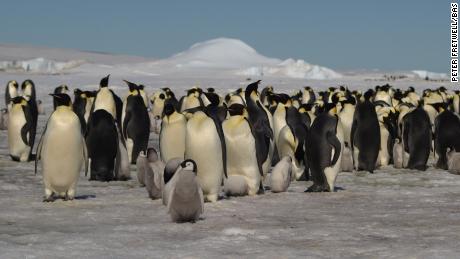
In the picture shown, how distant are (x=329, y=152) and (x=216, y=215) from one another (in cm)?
225

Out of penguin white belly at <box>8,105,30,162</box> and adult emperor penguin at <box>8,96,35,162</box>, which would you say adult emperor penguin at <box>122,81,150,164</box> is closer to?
adult emperor penguin at <box>8,96,35,162</box>

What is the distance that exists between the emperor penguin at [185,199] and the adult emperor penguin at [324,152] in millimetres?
2593

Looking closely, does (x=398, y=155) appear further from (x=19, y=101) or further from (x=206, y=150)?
(x=19, y=101)

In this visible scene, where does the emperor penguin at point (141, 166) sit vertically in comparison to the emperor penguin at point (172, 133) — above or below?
below

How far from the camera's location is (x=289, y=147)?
404 inches

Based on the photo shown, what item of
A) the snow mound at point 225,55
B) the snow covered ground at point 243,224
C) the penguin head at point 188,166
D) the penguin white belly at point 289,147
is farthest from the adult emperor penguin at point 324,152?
the snow mound at point 225,55

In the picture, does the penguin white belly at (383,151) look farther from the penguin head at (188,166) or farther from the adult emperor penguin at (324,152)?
the penguin head at (188,166)

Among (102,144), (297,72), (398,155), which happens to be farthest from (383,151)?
(297,72)

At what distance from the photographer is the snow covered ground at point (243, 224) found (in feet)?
16.9

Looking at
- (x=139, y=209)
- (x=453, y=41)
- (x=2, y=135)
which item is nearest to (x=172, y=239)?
(x=139, y=209)

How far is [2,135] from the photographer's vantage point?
16.5 metres

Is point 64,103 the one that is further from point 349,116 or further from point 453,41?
point 453,41

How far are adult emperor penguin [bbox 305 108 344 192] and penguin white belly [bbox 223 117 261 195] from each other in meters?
0.74

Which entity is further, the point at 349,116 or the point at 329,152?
the point at 349,116
